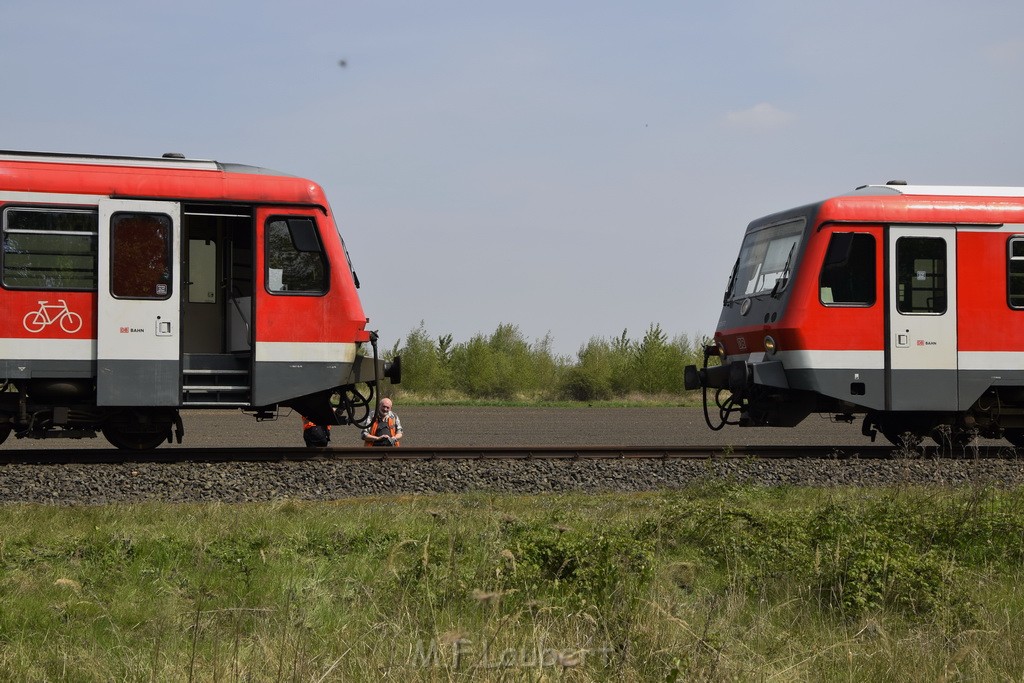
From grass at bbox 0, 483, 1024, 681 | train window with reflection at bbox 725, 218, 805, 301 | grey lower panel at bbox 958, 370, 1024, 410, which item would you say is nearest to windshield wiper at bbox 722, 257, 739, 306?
train window with reflection at bbox 725, 218, 805, 301

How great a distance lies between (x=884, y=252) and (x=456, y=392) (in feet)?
86.6

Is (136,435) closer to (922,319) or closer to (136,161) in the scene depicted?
(136,161)

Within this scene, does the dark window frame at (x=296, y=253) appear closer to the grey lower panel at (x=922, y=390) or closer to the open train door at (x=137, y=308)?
the open train door at (x=137, y=308)

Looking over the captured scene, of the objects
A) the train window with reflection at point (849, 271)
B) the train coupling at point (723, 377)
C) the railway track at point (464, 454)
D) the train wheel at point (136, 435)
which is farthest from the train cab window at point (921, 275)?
the train wheel at point (136, 435)

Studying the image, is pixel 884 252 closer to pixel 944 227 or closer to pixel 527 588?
pixel 944 227

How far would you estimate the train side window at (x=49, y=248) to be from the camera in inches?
442

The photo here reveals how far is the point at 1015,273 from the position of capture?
12938 mm

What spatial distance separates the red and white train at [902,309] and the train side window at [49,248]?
8.41 meters

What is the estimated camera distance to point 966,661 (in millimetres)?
4438

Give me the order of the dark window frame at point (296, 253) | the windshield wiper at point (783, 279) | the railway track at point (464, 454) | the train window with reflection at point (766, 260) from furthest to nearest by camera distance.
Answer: the train window with reflection at point (766, 260) → the windshield wiper at point (783, 279) → the dark window frame at point (296, 253) → the railway track at point (464, 454)

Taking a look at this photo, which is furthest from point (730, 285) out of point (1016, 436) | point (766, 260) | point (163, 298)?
point (163, 298)

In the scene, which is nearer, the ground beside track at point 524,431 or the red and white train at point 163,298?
the red and white train at point 163,298

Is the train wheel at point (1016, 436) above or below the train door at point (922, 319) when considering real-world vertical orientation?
below

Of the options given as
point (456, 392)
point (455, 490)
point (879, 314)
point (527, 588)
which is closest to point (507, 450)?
point (455, 490)
